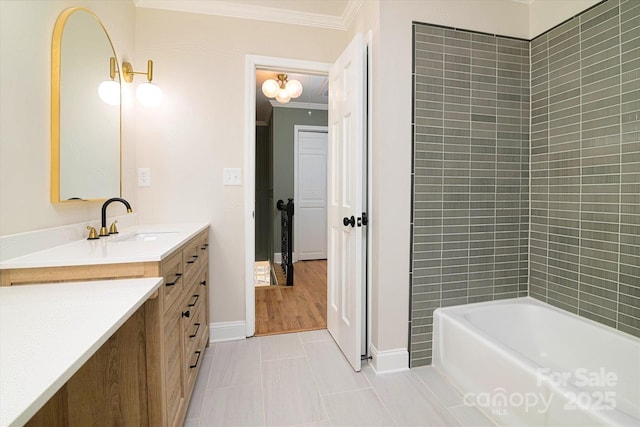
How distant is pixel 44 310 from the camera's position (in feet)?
2.60

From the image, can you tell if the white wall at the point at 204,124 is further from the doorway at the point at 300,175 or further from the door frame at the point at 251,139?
the doorway at the point at 300,175

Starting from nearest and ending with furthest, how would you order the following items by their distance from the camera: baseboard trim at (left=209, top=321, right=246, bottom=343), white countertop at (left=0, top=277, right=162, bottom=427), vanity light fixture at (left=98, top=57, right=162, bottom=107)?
white countertop at (left=0, top=277, right=162, bottom=427), vanity light fixture at (left=98, top=57, right=162, bottom=107), baseboard trim at (left=209, top=321, right=246, bottom=343)

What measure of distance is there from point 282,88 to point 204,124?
1.49m

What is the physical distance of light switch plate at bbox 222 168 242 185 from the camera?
2.27 m

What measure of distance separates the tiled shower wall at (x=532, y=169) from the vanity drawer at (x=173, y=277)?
1334 mm

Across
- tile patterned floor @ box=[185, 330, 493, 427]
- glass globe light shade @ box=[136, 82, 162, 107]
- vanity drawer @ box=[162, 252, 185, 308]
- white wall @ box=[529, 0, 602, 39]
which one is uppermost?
white wall @ box=[529, 0, 602, 39]

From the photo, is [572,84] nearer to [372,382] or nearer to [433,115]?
[433,115]

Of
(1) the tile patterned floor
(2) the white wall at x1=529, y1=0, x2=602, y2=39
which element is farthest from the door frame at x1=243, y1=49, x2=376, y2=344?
(2) the white wall at x1=529, y1=0, x2=602, y2=39

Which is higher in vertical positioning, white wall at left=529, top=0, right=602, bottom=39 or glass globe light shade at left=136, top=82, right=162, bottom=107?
white wall at left=529, top=0, right=602, bottom=39

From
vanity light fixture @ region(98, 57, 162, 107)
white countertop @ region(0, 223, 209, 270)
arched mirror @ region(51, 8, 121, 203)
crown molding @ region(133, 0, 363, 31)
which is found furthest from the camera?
crown molding @ region(133, 0, 363, 31)

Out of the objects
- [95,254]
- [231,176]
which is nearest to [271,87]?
[231,176]

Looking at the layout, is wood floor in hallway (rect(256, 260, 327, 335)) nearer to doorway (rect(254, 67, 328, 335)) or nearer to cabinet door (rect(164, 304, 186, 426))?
doorway (rect(254, 67, 328, 335))

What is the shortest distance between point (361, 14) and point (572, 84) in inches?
55.3

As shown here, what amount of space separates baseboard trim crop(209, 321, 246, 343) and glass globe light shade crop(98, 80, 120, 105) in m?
1.60
